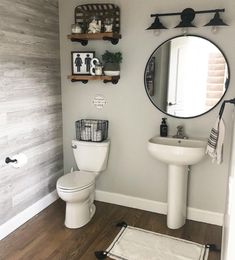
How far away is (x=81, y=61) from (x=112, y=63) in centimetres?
36

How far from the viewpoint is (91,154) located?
3047 millimetres

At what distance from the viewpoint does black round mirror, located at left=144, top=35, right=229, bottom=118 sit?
2601 mm

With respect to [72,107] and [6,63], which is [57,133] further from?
[6,63]

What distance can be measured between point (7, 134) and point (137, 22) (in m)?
1.61

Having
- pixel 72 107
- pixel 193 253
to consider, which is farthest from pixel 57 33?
pixel 193 253

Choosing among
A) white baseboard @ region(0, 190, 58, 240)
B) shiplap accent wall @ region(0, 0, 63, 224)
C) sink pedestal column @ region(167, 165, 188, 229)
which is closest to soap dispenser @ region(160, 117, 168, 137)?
sink pedestal column @ region(167, 165, 188, 229)

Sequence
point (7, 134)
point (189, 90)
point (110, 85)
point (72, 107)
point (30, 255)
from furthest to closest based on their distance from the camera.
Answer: point (72, 107) → point (110, 85) → point (189, 90) → point (7, 134) → point (30, 255)

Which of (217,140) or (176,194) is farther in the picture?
(176,194)

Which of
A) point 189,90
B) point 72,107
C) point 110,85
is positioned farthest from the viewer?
point 72,107

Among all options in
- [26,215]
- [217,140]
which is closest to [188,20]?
[217,140]

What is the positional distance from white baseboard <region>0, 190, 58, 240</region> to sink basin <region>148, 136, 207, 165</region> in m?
1.33

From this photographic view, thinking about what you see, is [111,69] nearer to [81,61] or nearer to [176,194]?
[81,61]

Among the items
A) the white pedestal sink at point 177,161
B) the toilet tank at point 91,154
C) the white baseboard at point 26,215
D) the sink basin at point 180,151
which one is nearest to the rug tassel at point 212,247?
the white pedestal sink at point 177,161

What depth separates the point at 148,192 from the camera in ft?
10.1
